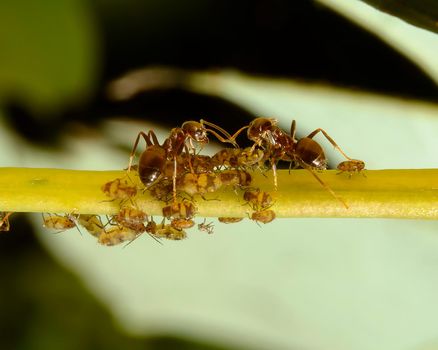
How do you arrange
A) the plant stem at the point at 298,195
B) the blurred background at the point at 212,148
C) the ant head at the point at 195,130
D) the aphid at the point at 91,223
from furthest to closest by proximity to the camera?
the blurred background at the point at 212,148, the ant head at the point at 195,130, the aphid at the point at 91,223, the plant stem at the point at 298,195

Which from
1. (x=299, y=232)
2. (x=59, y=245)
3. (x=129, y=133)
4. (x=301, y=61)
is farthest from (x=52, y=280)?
(x=301, y=61)

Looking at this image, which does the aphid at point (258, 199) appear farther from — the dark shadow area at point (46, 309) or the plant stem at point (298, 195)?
the dark shadow area at point (46, 309)

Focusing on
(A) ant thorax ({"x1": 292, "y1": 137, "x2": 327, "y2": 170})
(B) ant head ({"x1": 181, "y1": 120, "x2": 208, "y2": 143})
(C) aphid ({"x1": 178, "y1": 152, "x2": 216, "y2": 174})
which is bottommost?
(C) aphid ({"x1": 178, "y1": 152, "x2": 216, "y2": 174})

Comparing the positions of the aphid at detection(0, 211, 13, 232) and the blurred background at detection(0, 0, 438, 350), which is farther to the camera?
the blurred background at detection(0, 0, 438, 350)

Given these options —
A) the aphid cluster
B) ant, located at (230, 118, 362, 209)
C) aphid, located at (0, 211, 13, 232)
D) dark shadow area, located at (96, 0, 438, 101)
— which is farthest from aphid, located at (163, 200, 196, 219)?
dark shadow area, located at (96, 0, 438, 101)

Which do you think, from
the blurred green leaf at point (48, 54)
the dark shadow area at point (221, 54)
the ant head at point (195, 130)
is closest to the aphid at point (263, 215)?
the ant head at point (195, 130)

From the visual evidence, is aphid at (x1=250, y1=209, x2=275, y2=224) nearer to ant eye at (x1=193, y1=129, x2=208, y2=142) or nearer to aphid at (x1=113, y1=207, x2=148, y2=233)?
aphid at (x1=113, y1=207, x2=148, y2=233)

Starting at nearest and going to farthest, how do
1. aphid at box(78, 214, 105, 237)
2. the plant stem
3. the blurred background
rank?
the plant stem → aphid at box(78, 214, 105, 237) → the blurred background
